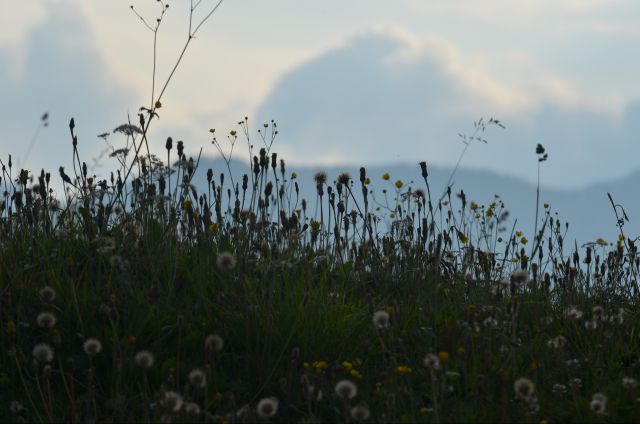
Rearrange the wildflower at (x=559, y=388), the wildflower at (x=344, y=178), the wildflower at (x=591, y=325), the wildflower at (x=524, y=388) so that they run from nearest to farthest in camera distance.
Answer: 1. the wildflower at (x=524, y=388)
2. the wildflower at (x=559, y=388)
3. the wildflower at (x=591, y=325)
4. the wildflower at (x=344, y=178)

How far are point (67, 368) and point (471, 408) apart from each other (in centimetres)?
197

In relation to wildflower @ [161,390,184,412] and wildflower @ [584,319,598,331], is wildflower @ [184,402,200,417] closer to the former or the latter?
wildflower @ [161,390,184,412]

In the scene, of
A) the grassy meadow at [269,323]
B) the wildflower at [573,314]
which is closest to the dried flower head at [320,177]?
the grassy meadow at [269,323]

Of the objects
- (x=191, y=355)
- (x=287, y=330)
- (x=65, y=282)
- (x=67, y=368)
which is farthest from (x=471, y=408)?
(x=65, y=282)

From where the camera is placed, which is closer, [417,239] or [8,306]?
[8,306]

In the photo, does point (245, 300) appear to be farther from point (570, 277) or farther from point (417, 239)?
point (570, 277)

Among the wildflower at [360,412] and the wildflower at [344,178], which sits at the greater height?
the wildflower at [344,178]

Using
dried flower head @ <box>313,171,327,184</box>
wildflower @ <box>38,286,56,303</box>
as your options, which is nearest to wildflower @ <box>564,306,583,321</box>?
dried flower head @ <box>313,171,327,184</box>

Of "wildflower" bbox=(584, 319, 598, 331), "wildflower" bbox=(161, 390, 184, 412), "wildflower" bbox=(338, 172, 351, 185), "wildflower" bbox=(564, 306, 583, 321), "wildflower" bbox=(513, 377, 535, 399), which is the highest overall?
"wildflower" bbox=(338, 172, 351, 185)

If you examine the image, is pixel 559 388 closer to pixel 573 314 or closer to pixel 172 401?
pixel 573 314

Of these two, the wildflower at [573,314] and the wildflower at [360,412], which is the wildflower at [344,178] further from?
the wildflower at [360,412]

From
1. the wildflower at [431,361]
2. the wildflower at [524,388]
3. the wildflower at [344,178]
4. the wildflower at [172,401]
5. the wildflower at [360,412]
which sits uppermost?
the wildflower at [344,178]

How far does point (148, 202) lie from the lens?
556 cm

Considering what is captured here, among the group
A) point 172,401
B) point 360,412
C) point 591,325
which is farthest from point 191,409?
point 591,325
